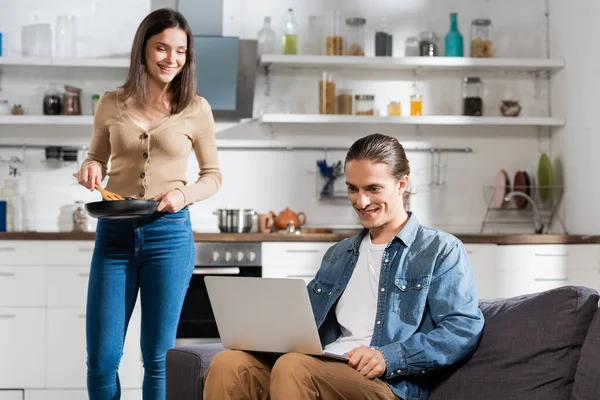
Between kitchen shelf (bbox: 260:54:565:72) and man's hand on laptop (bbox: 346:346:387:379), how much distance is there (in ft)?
10.4

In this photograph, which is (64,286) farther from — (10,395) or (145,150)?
(145,150)

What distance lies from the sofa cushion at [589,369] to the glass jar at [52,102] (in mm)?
3687

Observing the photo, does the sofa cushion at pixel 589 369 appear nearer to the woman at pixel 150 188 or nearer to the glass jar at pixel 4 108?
the woman at pixel 150 188

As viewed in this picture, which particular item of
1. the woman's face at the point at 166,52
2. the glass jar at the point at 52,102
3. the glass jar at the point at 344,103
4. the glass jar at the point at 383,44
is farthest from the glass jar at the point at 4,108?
the woman's face at the point at 166,52

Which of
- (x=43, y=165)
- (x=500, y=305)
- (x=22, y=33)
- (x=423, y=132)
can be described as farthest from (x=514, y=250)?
(x=22, y=33)

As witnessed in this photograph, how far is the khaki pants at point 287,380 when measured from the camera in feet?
6.44

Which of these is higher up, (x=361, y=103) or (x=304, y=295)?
(x=361, y=103)

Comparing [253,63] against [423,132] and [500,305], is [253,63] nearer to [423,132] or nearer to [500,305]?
[423,132]

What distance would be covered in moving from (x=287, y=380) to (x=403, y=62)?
3.41 m

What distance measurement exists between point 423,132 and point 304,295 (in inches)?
137

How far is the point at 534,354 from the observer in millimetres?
2145

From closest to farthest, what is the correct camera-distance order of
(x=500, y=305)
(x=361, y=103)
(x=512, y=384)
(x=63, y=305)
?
(x=512, y=384) → (x=500, y=305) → (x=63, y=305) → (x=361, y=103)

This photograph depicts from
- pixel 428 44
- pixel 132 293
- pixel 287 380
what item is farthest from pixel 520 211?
pixel 287 380

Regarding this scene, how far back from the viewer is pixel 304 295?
1996 mm
